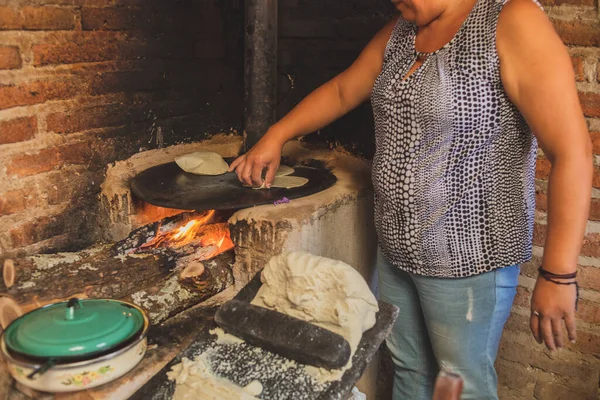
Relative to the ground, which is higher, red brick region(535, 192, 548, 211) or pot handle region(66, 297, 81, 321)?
red brick region(535, 192, 548, 211)

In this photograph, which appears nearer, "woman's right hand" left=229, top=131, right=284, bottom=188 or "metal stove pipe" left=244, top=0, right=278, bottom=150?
"woman's right hand" left=229, top=131, right=284, bottom=188

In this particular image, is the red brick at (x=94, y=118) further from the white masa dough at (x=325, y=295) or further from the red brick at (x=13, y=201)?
the white masa dough at (x=325, y=295)

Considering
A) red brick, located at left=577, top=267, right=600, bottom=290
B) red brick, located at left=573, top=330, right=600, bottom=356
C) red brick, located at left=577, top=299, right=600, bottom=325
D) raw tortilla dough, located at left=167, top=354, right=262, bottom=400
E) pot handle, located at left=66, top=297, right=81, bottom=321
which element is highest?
pot handle, located at left=66, top=297, right=81, bottom=321

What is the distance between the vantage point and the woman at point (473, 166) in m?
1.17

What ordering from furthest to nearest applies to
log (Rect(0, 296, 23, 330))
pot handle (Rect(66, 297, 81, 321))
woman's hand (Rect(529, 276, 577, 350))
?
1. log (Rect(0, 296, 23, 330))
2. woman's hand (Rect(529, 276, 577, 350))
3. pot handle (Rect(66, 297, 81, 321))

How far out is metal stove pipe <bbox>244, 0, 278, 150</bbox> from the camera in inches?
76.9

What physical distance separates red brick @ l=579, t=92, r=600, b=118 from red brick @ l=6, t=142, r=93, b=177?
1.60 m

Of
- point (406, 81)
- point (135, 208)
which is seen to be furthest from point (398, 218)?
point (135, 208)

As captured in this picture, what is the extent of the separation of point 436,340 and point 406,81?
69 centimetres

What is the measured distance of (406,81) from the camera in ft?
4.48

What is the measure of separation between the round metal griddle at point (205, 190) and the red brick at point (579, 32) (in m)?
0.84

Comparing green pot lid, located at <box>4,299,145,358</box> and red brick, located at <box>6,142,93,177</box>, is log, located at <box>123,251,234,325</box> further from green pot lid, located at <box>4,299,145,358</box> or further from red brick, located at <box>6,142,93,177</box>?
red brick, located at <box>6,142,93,177</box>

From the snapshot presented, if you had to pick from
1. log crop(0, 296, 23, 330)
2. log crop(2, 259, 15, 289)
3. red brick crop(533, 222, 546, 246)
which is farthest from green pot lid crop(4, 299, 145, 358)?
red brick crop(533, 222, 546, 246)

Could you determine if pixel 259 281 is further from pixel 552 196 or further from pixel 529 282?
pixel 529 282
